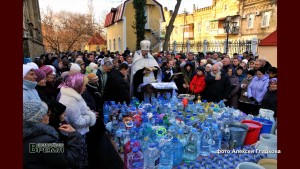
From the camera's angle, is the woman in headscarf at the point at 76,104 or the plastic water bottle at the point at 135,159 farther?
the woman in headscarf at the point at 76,104

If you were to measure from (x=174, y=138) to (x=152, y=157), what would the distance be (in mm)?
345

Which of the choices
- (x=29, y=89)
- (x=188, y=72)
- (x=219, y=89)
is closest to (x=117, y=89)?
(x=29, y=89)

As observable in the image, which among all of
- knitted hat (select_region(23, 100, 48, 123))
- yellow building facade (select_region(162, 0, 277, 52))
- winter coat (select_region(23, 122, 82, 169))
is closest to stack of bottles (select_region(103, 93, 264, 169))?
winter coat (select_region(23, 122, 82, 169))

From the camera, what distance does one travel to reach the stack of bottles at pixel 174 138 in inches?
85.5

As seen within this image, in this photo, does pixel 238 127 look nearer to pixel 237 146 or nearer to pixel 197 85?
pixel 237 146

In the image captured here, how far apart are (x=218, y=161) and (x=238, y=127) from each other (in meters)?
0.62

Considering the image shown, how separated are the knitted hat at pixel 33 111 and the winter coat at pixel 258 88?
4524 mm

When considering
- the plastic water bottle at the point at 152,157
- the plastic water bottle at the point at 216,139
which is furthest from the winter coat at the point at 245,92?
the plastic water bottle at the point at 152,157

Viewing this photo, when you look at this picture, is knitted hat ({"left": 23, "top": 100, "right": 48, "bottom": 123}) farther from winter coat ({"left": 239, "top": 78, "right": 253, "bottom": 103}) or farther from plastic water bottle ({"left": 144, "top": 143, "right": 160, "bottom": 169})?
winter coat ({"left": 239, "top": 78, "right": 253, "bottom": 103})

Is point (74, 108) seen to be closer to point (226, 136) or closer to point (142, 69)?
point (226, 136)

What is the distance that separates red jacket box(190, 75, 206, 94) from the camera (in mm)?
5262

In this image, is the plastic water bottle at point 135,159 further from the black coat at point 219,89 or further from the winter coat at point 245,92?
the winter coat at point 245,92

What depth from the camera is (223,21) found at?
2981 cm

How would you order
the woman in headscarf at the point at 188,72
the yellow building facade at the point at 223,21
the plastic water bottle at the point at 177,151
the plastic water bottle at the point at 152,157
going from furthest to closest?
the yellow building facade at the point at 223,21 → the woman in headscarf at the point at 188,72 → the plastic water bottle at the point at 177,151 → the plastic water bottle at the point at 152,157
